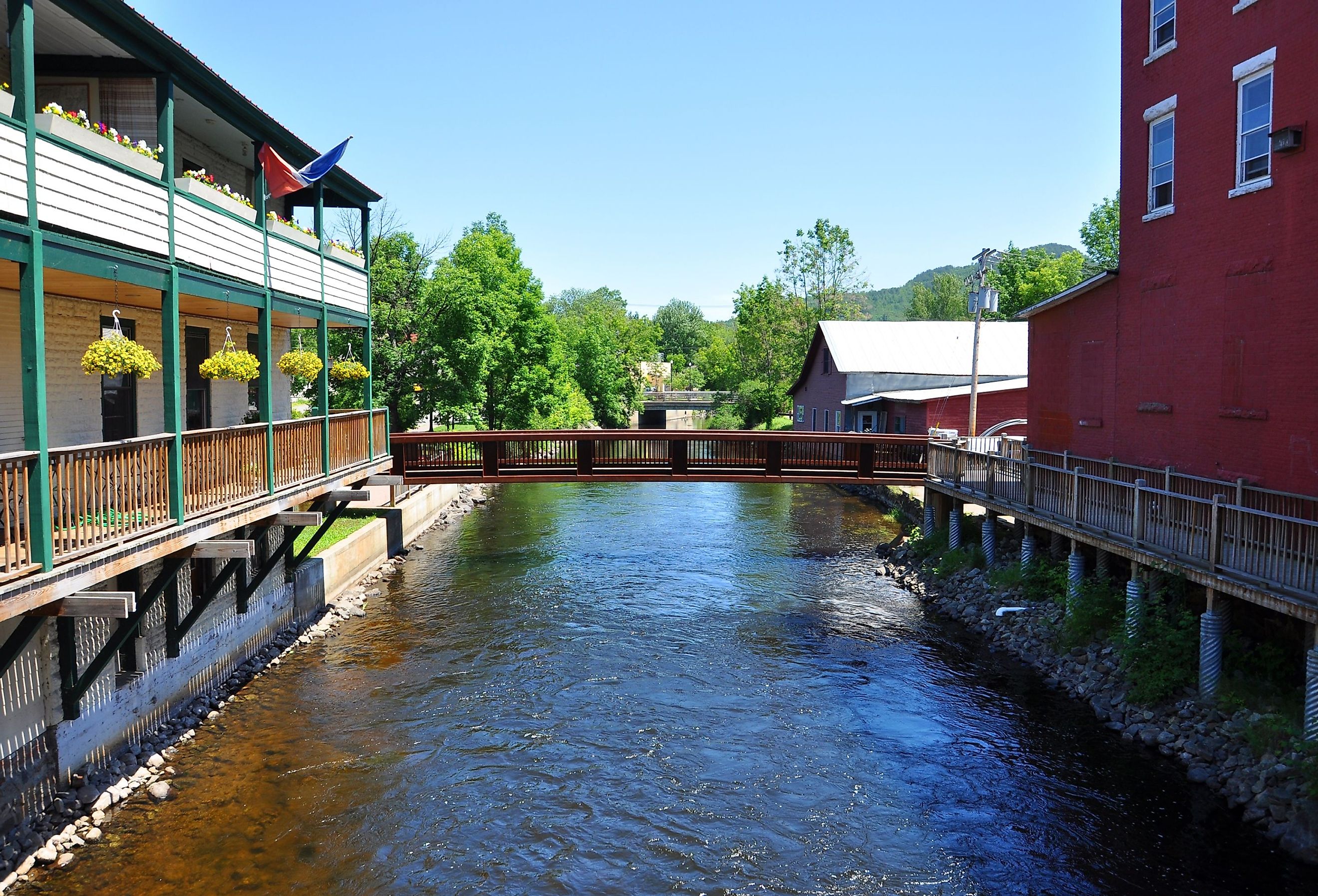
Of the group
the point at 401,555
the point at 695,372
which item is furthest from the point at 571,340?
the point at 401,555

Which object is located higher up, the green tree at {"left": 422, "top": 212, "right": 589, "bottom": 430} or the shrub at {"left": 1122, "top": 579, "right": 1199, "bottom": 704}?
the green tree at {"left": 422, "top": 212, "right": 589, "bottom": 430}

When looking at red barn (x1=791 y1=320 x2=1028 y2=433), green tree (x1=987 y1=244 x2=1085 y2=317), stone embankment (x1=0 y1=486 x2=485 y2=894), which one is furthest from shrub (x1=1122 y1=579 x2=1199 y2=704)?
green tree (x1=987 y1=244 x2=1085 y2=317)

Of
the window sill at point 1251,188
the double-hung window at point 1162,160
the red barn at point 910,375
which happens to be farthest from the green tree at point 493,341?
the window sill at point 1251,188

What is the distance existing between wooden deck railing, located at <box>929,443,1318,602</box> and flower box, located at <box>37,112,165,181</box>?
1496cm

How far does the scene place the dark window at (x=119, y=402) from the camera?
47.5 feet

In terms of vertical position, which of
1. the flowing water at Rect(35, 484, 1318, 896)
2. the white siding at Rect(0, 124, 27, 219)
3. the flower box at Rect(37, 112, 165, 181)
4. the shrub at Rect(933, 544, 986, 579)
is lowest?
the flowing water at Rect(35, 484, 1318, 896)

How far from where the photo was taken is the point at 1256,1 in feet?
50.6

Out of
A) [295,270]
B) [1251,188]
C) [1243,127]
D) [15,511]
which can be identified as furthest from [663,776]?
[1243,127]

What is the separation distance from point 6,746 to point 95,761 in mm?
1797

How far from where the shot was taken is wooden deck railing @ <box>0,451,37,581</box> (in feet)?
28.2

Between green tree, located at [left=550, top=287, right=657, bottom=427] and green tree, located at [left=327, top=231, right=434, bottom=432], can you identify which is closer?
green tree, located at [left=327, top=231, right=434, bottom=432]

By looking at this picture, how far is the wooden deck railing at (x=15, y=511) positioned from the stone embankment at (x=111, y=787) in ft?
11.4

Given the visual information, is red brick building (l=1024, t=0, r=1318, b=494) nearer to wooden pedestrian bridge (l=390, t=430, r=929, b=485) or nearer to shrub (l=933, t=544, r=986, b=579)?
shrub (l=933, t=544, r=986, b=579)

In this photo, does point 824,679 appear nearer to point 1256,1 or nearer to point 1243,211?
point 1243,211
